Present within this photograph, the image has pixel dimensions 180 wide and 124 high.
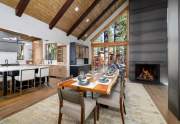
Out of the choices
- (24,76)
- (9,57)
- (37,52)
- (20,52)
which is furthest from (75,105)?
(20,52)

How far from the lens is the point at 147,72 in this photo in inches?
218

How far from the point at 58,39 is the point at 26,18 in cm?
185

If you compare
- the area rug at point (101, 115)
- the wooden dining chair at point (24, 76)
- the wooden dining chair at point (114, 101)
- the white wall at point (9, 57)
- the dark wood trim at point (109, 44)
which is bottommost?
the area rug at point (101, 115)

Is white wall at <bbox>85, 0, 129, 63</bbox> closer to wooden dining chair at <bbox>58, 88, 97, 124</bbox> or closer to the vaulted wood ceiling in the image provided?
the vaulted wood ceiling

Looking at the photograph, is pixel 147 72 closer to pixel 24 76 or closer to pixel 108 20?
pixel 108 20

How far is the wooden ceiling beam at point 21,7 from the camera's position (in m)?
3.31

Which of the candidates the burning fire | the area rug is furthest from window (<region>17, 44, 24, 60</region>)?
the burning fire

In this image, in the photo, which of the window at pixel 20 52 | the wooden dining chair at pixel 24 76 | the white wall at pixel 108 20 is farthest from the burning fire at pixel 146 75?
the window at pixel 20 52

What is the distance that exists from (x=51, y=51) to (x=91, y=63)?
299 centimetres

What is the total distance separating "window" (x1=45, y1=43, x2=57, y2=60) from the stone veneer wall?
15.4 ft

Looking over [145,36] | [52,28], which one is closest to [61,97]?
[52,28]

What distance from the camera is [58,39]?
18.3 feet

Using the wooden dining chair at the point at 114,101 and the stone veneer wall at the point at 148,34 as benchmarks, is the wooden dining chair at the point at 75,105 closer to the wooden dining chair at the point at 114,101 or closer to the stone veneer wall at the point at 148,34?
the wooden dining chair at the point at 114,101

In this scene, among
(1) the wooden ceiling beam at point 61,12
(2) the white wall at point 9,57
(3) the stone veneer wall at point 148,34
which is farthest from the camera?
(2) the white wall at point 9,57
